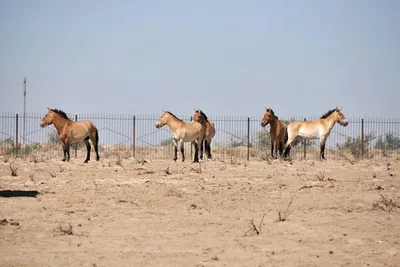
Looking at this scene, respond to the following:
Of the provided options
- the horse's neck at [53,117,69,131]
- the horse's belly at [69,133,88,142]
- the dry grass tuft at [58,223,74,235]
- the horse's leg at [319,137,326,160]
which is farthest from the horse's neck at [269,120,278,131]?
the dry grass tuft at [58,223,74,235]

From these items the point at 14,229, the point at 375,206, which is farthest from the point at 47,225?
the point at 375,206

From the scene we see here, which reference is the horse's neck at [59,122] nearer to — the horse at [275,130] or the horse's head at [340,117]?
the horse at [275,130]

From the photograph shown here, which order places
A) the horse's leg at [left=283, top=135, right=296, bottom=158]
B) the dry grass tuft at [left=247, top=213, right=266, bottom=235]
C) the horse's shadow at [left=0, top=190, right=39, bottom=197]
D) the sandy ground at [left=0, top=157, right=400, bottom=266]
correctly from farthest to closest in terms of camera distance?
the horse's leg at [left=283, top=135, right=296, bottom=158]
the horse's shadow at [left=0, top=190, right=39, bottom=197]
the dry grass tuft at [left=247, top=213, right=266, bottom=235]
the sandy ground at [left=0, top=157, right=400, bottom=266]

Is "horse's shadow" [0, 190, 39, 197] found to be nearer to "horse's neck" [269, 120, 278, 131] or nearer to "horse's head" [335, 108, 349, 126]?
"horse's neck" [269, 120, 278, 131]

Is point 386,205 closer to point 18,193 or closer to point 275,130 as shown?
point 18,193

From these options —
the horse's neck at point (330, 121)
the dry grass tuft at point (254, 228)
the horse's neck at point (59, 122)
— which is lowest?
the dry grass tuft at point (254, 228)

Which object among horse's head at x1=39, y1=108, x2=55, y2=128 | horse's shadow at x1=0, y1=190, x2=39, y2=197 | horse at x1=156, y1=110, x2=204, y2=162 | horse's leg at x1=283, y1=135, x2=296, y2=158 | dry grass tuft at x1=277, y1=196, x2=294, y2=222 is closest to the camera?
dry grass tuft at x1=277, y1=196, x2=294, y2=222

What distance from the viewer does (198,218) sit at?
46.1 ft

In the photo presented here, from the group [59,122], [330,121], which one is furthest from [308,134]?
[59,122]

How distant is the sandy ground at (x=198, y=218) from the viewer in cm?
1112

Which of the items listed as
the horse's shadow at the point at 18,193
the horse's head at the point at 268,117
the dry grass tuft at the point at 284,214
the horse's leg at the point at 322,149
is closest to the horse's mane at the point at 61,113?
the horse's head at the point at 268,117

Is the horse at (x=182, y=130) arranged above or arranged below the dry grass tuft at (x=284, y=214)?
above

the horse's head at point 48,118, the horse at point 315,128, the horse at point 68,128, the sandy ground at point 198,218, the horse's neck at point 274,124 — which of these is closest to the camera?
the sandy ground at point 198,218

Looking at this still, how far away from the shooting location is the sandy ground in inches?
438
